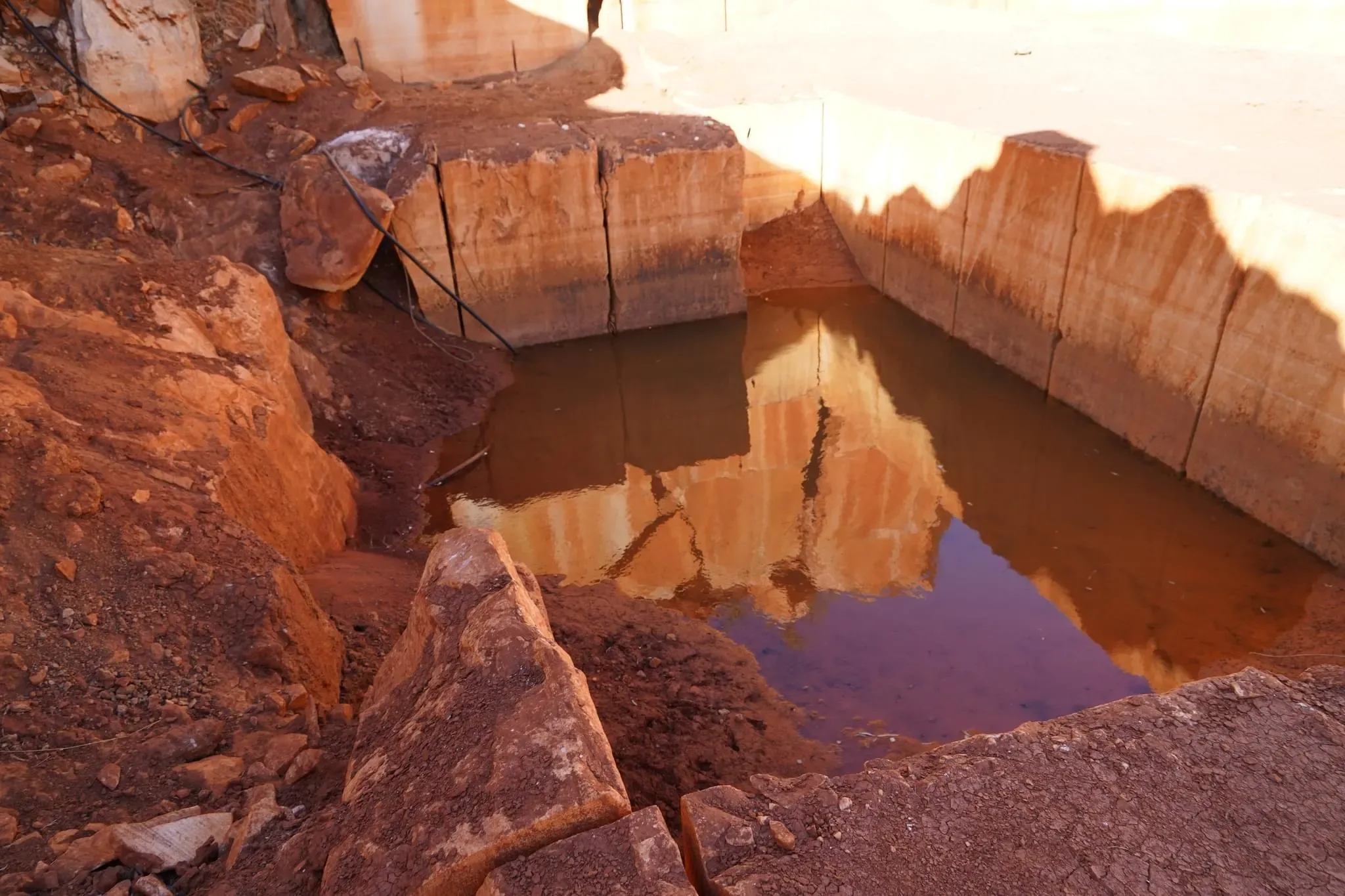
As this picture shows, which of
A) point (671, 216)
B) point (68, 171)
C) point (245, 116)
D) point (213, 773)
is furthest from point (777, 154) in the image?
point (213, 773)

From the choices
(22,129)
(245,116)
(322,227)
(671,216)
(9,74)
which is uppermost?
(9,74)

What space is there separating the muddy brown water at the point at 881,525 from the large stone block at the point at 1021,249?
11.3 inches

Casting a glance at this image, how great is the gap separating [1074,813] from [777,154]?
8.24 metres

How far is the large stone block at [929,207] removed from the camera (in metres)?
7.55

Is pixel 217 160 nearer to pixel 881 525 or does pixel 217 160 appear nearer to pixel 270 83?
pixel 270 83

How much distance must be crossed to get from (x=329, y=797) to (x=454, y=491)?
3.87 m

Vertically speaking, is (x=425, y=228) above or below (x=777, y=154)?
below

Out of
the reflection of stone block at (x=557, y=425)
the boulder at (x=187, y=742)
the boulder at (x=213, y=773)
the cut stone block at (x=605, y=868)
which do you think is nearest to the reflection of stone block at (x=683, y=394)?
the reflection of stone block at (x=557, y=425)

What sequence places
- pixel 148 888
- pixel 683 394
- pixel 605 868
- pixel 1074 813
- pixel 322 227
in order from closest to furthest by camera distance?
pixel 605 868
pixel 148 888
pixel 1074 813
pixel 322 227
pixel 683 394

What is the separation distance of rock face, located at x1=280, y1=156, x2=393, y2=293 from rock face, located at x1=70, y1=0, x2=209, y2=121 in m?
1.71

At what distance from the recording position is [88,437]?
3.76 metres

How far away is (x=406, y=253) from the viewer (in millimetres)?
7559

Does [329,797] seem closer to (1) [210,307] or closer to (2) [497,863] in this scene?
(2) [497,863]

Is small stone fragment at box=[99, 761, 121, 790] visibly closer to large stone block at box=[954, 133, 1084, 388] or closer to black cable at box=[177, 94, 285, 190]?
black cable at box=[177, 94, 285, 190]
